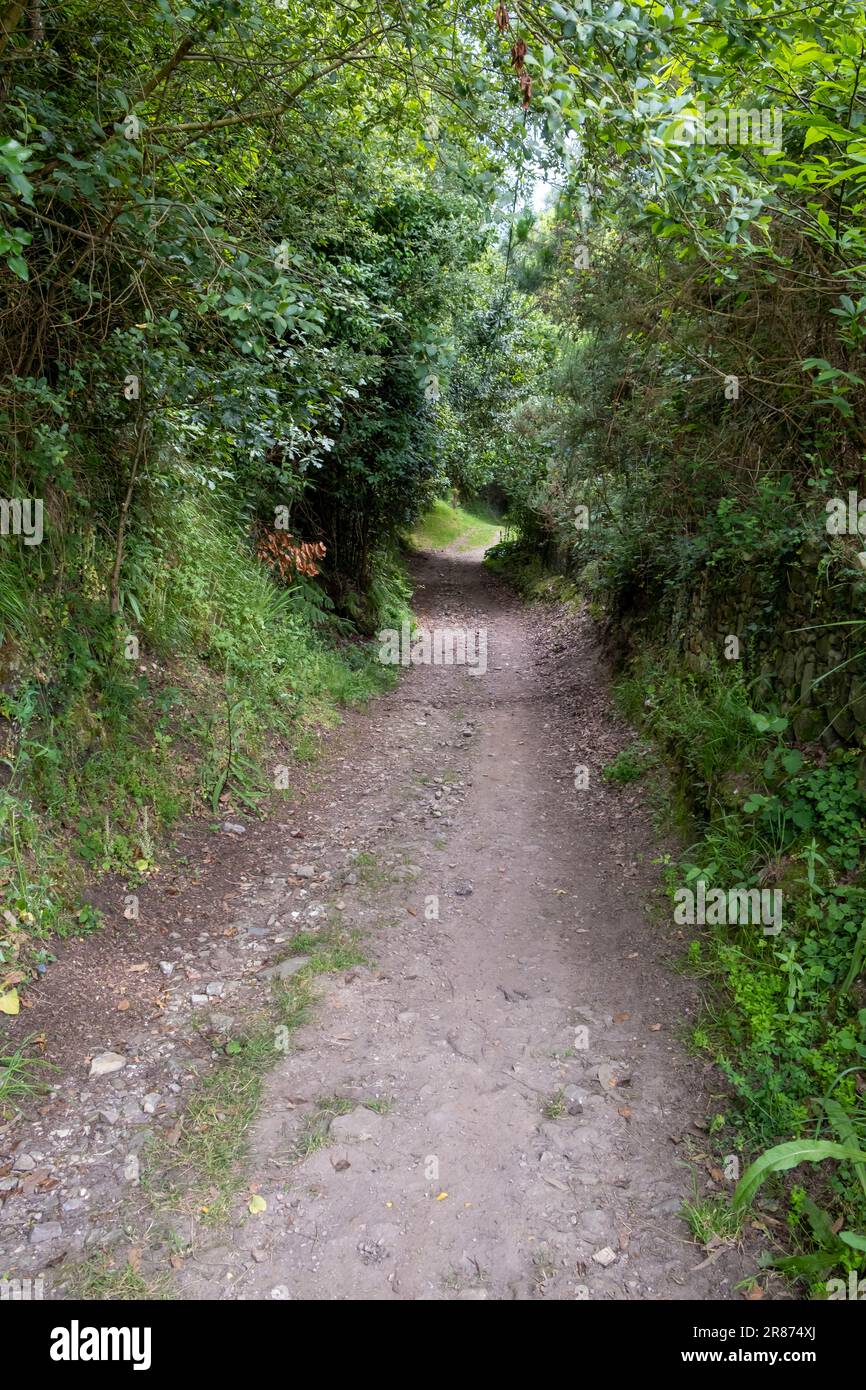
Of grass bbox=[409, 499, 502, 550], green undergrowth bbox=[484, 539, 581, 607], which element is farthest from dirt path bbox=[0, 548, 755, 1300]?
grass bbox=[409, 499, 502, 550]

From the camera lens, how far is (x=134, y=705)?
5.70 metres

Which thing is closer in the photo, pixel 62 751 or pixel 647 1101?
pixel 647 1101

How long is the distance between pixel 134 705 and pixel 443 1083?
11.7 ft

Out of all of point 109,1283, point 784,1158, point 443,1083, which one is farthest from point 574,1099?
point 109,1283

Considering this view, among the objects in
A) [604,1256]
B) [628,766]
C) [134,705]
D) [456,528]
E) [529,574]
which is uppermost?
[456,528]

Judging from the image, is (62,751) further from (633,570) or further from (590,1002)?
(633,570)

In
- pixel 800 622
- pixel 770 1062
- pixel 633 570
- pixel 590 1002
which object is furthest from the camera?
pixel 633 570

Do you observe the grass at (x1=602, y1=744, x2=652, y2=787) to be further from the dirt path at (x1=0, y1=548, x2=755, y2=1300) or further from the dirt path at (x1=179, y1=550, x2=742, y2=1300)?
the dirt path at (x1=179, y1=550, x2=742, y2=1300)

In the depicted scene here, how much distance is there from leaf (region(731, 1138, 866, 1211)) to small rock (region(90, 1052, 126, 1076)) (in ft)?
9.81

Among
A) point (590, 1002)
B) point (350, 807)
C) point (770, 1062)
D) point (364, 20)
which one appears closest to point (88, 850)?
point (350, 807)

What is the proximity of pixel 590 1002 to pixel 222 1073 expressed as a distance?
2.15 m

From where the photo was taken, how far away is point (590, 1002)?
14.7ft

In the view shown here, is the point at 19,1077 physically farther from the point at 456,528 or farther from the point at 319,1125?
the point at 456,528

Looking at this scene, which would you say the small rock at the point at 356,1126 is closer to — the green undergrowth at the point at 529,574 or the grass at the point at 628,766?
the grass at the point at 628,766
